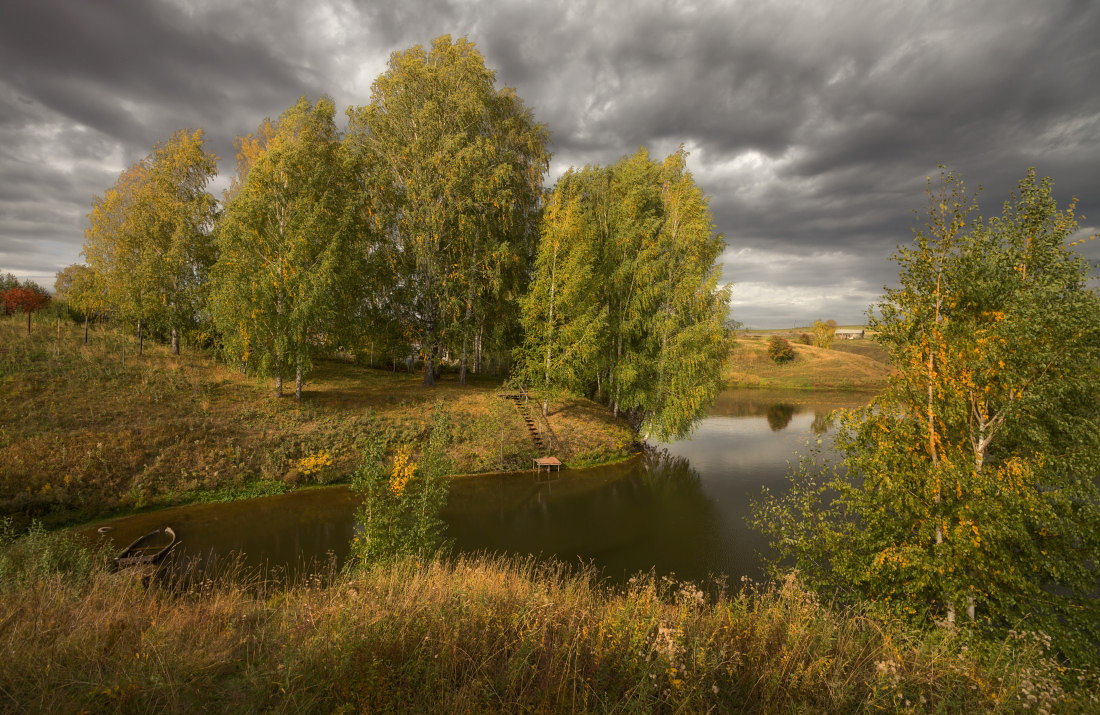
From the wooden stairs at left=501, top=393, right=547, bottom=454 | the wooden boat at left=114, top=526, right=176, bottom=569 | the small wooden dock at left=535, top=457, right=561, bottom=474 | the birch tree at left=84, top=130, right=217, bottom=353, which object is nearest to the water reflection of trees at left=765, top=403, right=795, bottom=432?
the wooden stairs at left=501, top=393, right=547, bottom=454

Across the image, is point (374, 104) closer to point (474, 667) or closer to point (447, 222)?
point (447, 222)

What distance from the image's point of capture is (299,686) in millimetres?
3463

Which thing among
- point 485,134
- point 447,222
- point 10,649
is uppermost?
point 485,134

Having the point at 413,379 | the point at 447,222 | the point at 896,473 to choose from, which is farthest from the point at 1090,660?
the point at 413,379

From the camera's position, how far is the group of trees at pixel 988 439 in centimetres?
648

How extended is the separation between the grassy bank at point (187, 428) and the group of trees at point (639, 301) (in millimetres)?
3213

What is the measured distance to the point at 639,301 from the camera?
2167 centimetres

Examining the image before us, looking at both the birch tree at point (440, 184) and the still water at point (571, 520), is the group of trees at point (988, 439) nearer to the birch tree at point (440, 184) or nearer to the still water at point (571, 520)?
the still water at point (571, 520)

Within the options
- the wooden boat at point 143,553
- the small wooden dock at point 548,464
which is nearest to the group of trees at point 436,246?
the small wooden dock at point 548,464

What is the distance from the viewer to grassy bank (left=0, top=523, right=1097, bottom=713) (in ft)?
10.9

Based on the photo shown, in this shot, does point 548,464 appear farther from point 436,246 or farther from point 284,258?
point 284,258

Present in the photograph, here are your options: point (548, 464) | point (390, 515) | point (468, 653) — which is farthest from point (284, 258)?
point (468, 653)

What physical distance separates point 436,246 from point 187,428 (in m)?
13.3

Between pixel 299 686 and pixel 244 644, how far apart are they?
1179 millimetres
